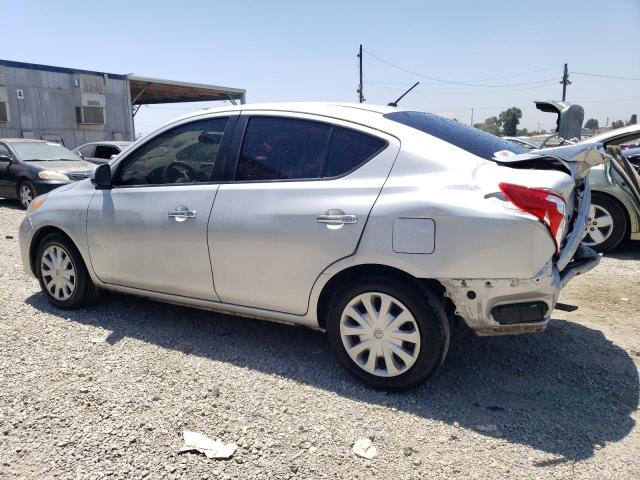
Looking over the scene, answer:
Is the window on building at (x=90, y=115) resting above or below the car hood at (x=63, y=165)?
above

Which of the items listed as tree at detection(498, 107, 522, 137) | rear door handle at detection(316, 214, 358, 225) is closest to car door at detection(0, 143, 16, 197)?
rear door handle at detection(316, 214, 358, 225)

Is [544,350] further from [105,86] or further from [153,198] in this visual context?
[105,86]

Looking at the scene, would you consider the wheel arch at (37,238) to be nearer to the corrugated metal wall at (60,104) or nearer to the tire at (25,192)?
the tire at (25,192)

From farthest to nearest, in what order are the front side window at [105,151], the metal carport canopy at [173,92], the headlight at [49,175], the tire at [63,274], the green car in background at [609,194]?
the metal carport canopy at [173,92] < the front side window at [105,151] < the headlight at [49,175] < the green car in background at [609,194] < the tire at [63,274]

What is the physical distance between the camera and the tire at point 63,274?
14.4 feet

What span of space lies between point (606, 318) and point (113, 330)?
4.07 m

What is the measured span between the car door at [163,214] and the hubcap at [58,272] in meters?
0.35

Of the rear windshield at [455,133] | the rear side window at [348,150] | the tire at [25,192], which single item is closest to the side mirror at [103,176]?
the rear side window at [348,150]

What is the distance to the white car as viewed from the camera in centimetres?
278

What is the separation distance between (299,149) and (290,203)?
39 centimetres

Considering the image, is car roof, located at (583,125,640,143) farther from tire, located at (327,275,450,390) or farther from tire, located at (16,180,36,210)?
tire, located at (16,180,36,210)

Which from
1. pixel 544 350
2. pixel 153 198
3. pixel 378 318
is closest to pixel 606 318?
pixel 544 350

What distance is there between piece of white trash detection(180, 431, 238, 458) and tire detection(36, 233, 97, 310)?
2224 millimetres

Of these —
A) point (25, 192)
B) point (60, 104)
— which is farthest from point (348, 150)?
point (60, 104)
